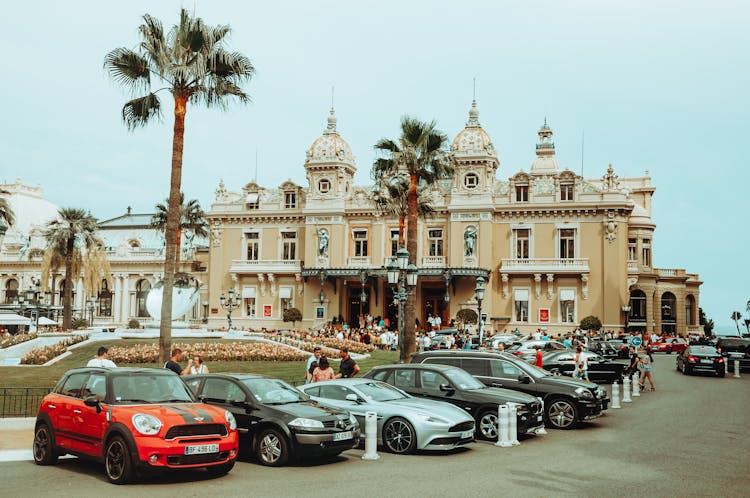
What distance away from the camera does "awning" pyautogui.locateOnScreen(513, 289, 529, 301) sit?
5597 cm

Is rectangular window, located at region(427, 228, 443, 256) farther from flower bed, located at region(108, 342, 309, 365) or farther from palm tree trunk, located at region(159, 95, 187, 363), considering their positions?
palm tree trunk, located at region(159, 95, 187, 363)

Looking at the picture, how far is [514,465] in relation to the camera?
12.0 m

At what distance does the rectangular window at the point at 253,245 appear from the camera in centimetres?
6297

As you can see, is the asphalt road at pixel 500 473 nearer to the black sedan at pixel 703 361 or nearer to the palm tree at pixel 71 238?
the black sedan at pixel 703 361

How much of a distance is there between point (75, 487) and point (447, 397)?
7543 millimetres

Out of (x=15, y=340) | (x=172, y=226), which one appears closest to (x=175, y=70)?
(x=172, y=226)

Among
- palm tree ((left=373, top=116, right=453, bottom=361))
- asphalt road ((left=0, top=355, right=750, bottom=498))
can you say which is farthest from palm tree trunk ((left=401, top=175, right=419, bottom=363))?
asphalt road ((left=0, top=355, right=750, bottom=498))

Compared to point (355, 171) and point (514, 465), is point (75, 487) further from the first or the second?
point (355, 171)

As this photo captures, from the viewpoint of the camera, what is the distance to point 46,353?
32.2m

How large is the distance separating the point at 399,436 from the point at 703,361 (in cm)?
2177

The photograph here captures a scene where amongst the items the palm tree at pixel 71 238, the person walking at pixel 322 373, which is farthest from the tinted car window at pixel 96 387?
the palm tree at pixel 71 238

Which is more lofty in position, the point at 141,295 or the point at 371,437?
the point at 141,295

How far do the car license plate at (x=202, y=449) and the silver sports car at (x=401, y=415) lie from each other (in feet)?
12.1

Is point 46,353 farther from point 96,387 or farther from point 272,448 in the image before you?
point 272,448
